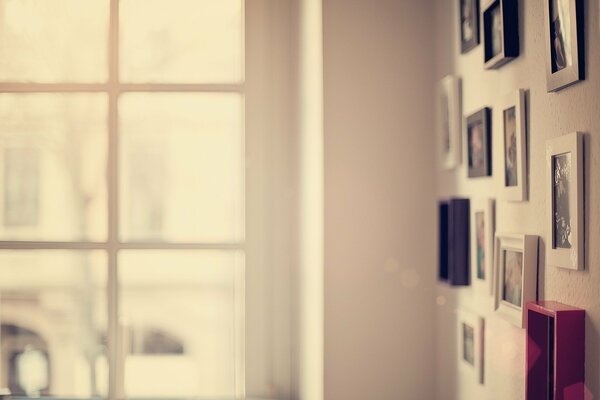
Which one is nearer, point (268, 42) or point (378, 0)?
point (378, 0)

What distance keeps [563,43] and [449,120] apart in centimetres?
58

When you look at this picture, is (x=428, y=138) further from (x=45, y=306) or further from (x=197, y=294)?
(x=45, y=306)

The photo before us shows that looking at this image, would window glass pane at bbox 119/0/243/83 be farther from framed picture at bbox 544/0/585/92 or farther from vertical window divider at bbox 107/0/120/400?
framed picture at bbox 544/0/585/92

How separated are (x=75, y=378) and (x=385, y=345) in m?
0.92

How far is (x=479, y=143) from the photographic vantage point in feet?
4.68

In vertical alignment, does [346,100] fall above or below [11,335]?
above

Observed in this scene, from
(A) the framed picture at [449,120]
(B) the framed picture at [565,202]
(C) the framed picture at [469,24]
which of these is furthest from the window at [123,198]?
(B) the framed picture at [565,202]

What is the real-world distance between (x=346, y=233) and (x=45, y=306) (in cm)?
93

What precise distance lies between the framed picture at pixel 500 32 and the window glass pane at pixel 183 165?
96 cm

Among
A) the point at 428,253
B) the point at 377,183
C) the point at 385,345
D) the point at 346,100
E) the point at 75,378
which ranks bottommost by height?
the point at 75,378

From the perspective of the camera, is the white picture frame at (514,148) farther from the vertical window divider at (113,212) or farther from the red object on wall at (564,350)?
the vertical window divider at (113,212)

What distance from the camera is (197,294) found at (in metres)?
2.15

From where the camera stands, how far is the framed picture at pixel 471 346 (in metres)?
1.44

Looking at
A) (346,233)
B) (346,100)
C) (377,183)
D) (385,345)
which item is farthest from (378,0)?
(385,345)
